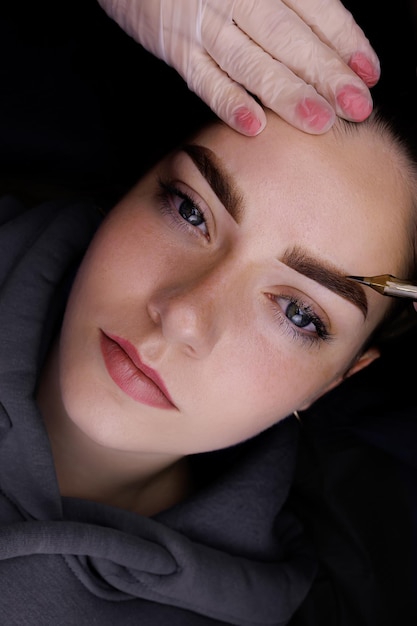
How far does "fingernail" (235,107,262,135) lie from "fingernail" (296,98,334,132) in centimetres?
7

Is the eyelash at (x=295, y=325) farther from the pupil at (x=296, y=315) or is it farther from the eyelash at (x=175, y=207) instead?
the eyelash at (x=175, y=207)

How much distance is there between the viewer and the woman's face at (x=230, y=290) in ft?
3.47

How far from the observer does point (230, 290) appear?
1075mm

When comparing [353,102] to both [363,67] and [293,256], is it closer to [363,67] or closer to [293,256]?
[363,67]

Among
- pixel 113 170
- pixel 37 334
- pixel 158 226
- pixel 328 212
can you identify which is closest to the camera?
pixel 328 212

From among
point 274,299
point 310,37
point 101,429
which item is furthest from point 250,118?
point 101,429

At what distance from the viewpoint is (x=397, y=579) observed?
1453 millimetres

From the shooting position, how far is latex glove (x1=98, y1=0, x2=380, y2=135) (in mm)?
1066

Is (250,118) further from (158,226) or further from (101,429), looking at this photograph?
(101,429)

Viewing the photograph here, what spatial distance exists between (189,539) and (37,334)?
455 mm

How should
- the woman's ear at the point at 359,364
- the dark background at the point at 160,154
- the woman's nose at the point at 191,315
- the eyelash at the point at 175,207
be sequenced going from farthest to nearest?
the dark background at the point at 160,154, the woman's ear at the point at 359,364, the eyelash at the point at 175,207, the woman's nose at the point at 191,315

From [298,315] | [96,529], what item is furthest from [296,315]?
[96,529]

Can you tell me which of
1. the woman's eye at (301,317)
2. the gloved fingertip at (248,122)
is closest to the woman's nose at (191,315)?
the woman's eye at (301,317)

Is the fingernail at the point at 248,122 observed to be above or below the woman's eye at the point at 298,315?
above
